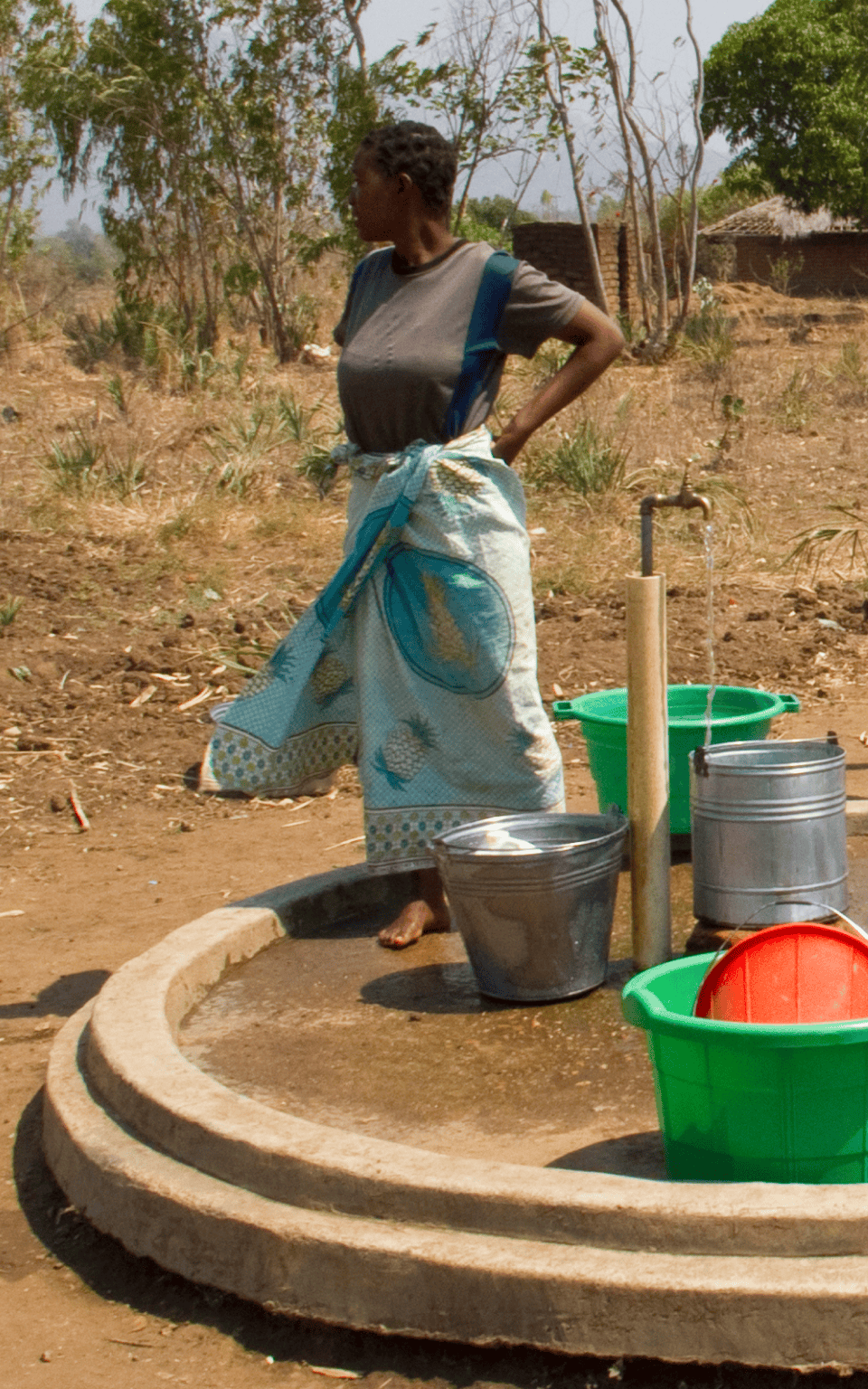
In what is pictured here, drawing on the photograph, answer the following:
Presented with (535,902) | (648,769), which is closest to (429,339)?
(648,769)

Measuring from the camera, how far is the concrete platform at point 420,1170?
6.42ft

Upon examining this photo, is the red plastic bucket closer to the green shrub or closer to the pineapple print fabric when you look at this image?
the pineapple print fabric

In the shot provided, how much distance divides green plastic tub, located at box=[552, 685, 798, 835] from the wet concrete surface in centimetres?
53

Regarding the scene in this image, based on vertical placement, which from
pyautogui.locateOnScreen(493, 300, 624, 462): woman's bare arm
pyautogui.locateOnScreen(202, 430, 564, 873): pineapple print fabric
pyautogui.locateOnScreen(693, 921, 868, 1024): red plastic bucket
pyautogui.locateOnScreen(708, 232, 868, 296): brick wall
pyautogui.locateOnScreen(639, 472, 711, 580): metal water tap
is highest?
pyautogui.locateOnScreen(708, 232, 868, 296): brick wall

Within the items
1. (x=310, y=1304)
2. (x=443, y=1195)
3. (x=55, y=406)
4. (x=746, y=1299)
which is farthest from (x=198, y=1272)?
(x=55, y=406)

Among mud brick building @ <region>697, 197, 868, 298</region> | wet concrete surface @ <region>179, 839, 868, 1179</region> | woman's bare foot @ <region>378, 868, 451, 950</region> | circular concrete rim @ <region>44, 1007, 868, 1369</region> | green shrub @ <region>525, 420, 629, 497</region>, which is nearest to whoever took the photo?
circular concrete rim @ <region>44, 1007, 868, 1369</region>

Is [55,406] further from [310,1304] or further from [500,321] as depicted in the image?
[310,1304]

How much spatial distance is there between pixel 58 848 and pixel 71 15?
52.8ft

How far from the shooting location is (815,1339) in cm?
190

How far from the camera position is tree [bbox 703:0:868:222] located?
30.9 m

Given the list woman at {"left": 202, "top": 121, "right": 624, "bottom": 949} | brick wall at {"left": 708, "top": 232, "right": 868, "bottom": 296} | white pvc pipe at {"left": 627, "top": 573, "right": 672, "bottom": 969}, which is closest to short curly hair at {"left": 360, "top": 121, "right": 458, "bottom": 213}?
woman at {"left": 202, "top": 121, "right": 624, "bottom": 949}

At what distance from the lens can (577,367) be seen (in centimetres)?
316

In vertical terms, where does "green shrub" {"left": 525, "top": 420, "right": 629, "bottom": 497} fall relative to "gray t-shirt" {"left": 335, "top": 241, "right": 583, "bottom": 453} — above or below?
below

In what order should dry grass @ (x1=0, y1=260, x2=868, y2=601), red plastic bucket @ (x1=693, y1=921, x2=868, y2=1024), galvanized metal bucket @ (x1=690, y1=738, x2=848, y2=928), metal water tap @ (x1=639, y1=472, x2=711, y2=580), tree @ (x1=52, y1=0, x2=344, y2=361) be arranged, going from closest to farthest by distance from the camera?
red plastic bucket @ (x1=693, y1=921, x2=868, y2=1024) → metal water tap @ (x1=639, y1=472, x2=711, y2=580) → galvanized metal bucket @ (x1=690, y1=738, x2=848, y2=928) → dry grass @ (x1=0, y1=260, x2=868, y2=601) → tree @ (x1=52, y1=0, x2=344, y2=361)
